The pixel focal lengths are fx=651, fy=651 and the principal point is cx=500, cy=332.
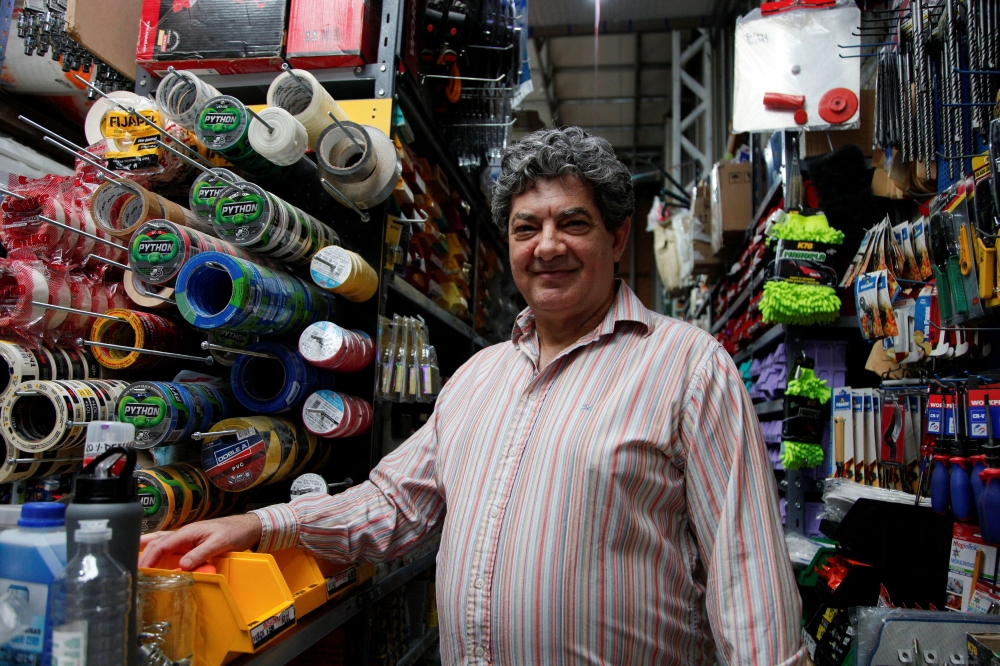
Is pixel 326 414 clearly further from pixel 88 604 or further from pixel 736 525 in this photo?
pixel 736 525

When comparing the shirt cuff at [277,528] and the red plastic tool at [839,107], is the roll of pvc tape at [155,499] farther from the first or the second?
the red plastic tool at [839,107]

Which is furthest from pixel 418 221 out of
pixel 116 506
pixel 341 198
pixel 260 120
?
pixel 116 506

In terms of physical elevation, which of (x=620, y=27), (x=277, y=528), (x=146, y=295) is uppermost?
(x=620, y=27)

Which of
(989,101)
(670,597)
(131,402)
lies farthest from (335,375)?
(989,101)

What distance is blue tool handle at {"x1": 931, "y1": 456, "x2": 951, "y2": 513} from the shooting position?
1.68 m

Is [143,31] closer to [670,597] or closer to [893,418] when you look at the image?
[670,597]

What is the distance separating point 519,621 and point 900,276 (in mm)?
1853

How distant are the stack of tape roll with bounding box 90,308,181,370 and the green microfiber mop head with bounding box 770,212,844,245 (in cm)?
251

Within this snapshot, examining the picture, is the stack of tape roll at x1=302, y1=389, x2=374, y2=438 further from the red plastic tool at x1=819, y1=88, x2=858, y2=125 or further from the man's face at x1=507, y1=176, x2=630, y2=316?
the red plastic tool at x1=819, y1=88, x2=858, y2=125

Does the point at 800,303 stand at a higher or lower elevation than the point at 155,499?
higher

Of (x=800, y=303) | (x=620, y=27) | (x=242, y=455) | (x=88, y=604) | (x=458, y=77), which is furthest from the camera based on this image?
(x=620, y=27)

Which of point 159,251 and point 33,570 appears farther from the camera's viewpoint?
point 159,251

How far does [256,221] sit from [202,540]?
691 millimetres

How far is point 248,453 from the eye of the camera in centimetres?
142
